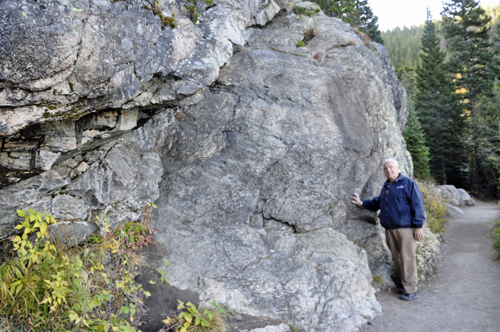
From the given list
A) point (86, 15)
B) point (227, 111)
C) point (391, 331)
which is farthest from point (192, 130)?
point (391, 331)

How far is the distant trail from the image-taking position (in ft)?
16.4

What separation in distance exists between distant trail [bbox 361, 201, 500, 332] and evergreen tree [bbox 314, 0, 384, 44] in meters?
14.1

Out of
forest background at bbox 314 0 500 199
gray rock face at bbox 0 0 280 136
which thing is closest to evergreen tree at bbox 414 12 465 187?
forest background at bbox 314 0 500 199

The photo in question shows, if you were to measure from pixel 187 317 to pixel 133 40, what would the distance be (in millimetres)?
3888

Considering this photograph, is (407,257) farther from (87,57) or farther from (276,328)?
(87,57)

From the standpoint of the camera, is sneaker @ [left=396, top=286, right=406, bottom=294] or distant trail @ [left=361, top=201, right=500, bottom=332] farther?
sneaker @ [left=396, top=286, right=406, bottom=294]

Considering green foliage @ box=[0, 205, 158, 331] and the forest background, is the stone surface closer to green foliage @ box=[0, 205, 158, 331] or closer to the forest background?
green foliage @ box=[0, 205, 158, 331]

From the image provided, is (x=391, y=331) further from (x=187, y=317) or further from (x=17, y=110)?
(x=17, y=110)

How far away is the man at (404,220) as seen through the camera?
5.91 metres

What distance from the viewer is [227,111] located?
7.76m

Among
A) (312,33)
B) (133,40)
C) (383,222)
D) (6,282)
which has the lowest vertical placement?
(6,282)

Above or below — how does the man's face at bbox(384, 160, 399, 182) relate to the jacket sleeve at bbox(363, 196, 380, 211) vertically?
above

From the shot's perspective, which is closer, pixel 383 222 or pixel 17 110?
pixel 17 110

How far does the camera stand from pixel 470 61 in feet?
105
